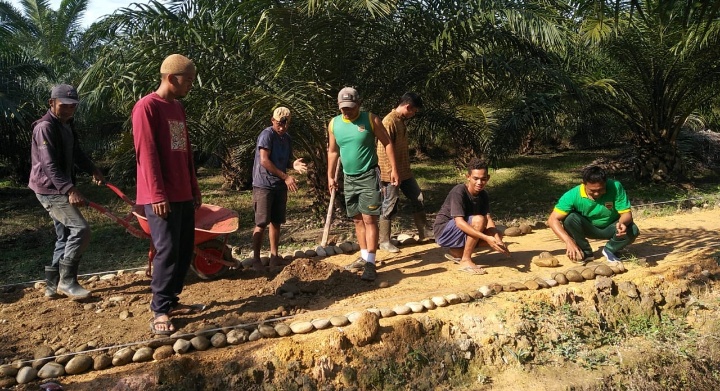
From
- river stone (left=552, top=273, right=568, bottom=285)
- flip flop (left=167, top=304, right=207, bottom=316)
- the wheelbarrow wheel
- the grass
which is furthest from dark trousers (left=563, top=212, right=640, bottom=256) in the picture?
flip flop (left=167, top=304, right=207, bottom=316)

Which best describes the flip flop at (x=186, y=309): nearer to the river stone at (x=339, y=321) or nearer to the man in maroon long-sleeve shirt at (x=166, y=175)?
the man in maroon long-sleeve shirt at (x=166, y=175)

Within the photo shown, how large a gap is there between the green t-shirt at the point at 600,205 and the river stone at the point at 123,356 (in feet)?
11.4

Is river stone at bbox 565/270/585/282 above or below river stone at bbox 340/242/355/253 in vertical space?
below

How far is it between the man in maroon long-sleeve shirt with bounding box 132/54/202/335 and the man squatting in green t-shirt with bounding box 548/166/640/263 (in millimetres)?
3049

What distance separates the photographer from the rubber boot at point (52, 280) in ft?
14.8

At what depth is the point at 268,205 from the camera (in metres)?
5.11

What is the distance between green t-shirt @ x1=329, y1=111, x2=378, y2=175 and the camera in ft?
15.7

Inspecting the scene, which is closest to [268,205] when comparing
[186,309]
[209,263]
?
[209,263]

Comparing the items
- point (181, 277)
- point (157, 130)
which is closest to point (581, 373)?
point (181, 277)

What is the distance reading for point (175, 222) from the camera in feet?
12.4

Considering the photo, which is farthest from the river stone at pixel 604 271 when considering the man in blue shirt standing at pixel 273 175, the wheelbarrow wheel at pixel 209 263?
the wheelbarrow wheel at pixel 209 263

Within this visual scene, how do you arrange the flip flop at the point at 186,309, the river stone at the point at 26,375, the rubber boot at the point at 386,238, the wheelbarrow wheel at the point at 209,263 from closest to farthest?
the river stone at the point at 26,375 < the flip flop at the point at 186,309 < the wheelbarrow wheel at the point at 209,263 < the rubber boot at the point at 386,238

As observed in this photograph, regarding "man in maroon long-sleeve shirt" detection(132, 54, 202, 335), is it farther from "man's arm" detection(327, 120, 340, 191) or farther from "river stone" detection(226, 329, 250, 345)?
"man's arm" detection(327, 120, 340, 191)

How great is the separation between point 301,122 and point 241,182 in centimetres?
502
